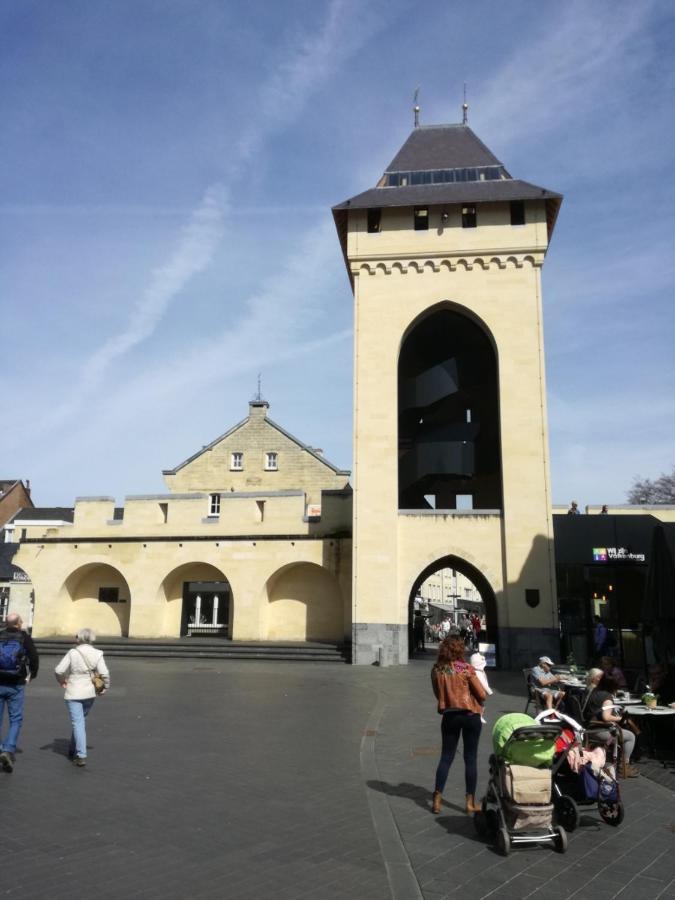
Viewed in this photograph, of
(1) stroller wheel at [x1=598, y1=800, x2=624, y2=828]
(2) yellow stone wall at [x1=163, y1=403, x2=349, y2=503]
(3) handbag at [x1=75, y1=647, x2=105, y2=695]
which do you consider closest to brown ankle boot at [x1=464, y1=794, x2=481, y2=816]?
(1) stroller wheel at [x1=598, y1=800, x2=624, y2=828]

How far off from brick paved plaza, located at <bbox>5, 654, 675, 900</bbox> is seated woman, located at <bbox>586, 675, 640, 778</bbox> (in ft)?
1.15

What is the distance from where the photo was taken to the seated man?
10277mm

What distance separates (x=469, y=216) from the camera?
2453 cm

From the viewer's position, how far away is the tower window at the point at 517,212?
23938 millimetres

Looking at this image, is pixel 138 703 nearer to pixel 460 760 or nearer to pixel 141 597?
pixel 460 760

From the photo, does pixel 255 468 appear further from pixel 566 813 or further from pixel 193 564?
pixel 566 813

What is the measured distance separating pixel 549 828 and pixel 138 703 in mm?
9124

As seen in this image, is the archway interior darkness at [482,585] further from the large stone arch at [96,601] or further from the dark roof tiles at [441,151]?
the dark roof tiles at [441,151]

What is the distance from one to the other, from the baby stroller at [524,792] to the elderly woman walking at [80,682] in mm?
4543

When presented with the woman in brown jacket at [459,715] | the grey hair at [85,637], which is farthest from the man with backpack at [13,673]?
the woman in brown jacket at [459,715]

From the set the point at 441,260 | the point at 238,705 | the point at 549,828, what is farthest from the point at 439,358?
the point at 549,828

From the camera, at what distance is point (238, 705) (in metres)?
12.5

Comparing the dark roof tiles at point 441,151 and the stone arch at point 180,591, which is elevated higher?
the dark roof tiles at point 441,151

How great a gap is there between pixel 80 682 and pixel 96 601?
21467mm
